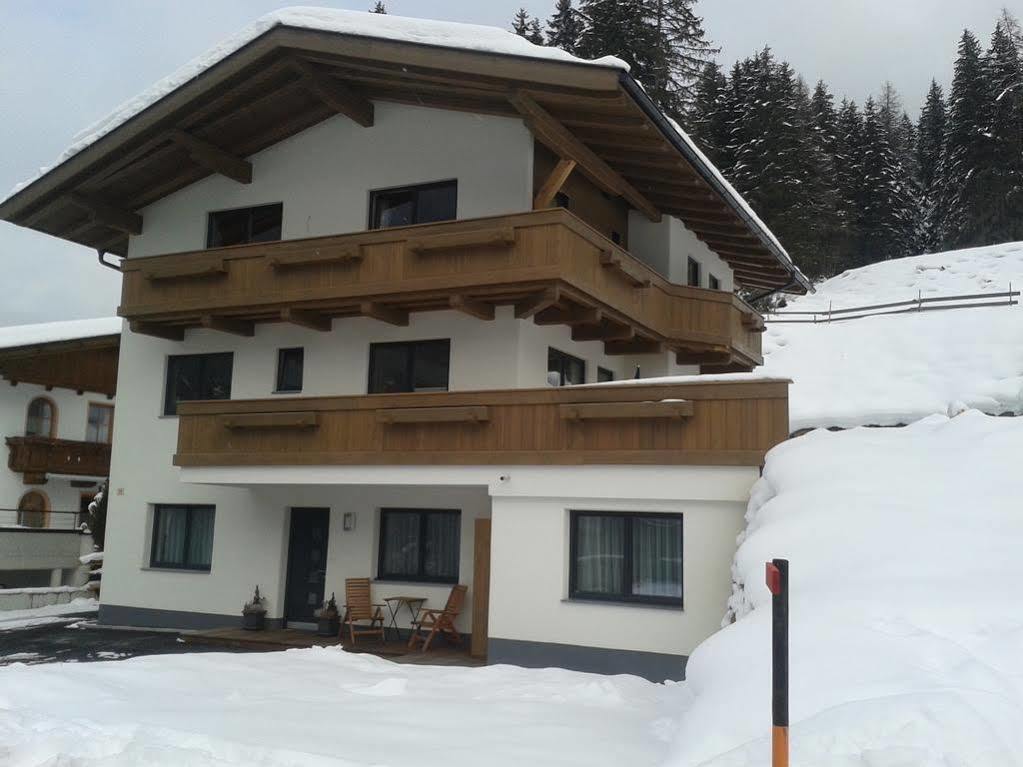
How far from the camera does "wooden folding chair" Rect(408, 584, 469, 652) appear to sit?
50.3ft

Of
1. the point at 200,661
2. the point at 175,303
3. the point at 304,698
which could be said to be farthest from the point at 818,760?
the point at 175,303

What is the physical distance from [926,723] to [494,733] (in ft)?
12.8

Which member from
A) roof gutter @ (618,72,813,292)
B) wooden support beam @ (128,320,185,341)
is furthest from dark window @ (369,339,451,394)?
roof gutter @ (618,72,813,292)

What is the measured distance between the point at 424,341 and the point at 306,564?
15.8 ft

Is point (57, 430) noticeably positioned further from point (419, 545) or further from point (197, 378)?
point (419, 545)

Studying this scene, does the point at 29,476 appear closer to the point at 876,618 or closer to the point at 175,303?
the point at 175,303

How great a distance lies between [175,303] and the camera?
18.2 m

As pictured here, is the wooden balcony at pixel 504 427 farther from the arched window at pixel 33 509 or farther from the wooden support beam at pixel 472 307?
the arched window at pixel 33 509

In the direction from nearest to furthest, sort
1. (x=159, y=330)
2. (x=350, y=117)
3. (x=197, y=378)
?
(x=350, y=117)
(x=159, y=330)
(x=197, y=378)

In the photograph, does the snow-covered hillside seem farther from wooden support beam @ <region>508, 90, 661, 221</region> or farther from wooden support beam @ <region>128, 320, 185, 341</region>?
wooden support beam @ <region>128, 320, 185, 341</region>

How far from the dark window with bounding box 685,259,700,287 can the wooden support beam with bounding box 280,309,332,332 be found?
26.7 ft

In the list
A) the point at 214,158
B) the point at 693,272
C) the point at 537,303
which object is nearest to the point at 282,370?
the point at 214,158

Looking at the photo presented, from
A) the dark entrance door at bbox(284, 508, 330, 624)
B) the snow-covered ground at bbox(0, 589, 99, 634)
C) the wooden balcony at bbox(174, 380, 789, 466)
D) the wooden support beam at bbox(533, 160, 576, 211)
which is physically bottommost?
the snow-covered ground at bbox(0, 589, 99, 634)

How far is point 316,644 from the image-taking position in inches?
628
